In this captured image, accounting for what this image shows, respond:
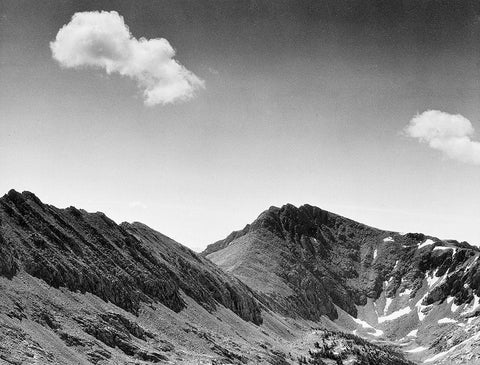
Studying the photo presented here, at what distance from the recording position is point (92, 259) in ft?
477

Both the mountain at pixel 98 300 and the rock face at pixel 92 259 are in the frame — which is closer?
the mountain at pixel 98 300

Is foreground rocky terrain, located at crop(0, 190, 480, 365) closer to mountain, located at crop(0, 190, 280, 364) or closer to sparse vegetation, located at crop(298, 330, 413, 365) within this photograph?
mountain, located at crop(0, 190, 280, 364)

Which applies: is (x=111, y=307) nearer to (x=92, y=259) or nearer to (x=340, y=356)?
(x=92, y=259)

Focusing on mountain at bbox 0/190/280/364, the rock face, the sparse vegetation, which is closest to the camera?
mountain at bbox 0/190/280/364

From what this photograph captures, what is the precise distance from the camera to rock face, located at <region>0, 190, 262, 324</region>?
404 ft

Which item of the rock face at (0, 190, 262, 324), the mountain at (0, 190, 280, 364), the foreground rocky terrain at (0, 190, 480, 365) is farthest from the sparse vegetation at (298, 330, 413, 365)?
the rock face at (0, 190, 262, 324)

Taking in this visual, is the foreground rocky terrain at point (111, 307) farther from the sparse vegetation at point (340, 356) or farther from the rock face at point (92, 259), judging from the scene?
the sparse vegetation at point (340, 356)

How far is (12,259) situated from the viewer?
374ft

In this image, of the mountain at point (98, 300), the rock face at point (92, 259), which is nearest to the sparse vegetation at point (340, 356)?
the mountain at point (98, 300)

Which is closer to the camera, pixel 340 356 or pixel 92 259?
pixel 92 259

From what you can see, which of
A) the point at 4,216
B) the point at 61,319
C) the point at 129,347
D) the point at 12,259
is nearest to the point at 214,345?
the point at 129,347

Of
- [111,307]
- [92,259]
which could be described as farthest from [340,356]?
[92,259]

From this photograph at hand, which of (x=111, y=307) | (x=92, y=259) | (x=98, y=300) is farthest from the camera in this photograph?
(x=92, y=259)

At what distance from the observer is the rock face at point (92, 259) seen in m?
123
